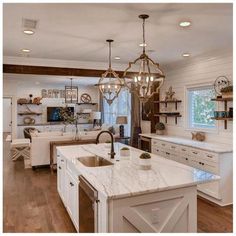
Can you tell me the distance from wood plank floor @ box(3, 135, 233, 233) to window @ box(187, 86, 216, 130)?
1691 mm

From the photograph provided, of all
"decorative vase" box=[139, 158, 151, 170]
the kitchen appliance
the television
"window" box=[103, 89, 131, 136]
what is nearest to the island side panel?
the kitchen appliance

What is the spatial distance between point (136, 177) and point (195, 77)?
141 inches

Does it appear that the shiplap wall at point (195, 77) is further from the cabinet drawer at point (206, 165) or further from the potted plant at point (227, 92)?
the cabinet drawer at point (206, 165)

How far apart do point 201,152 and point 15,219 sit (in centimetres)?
307

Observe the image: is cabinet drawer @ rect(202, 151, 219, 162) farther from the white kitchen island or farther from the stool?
the stool

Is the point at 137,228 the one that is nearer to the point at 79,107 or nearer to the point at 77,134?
the point at 77,134

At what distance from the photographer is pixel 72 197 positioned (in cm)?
297

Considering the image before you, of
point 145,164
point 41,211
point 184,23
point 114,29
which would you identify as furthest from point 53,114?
point 145,164

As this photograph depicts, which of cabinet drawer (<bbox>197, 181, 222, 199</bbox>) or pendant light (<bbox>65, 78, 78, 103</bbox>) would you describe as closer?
cabinet drawer (<bbox>197, 181, 222, 199</bbox>)

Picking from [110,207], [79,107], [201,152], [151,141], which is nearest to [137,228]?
[110,207]

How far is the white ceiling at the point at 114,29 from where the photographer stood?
2.67m

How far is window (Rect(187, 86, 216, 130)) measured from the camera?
4.98 metres

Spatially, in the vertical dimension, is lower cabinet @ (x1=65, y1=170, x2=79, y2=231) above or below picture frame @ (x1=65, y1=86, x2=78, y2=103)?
below

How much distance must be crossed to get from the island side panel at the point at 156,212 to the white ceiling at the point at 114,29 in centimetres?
193
